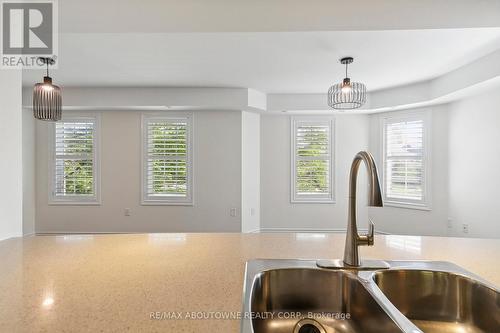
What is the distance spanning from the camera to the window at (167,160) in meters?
4.48

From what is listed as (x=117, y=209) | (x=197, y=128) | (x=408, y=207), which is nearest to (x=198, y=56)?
(x=197, y=128)

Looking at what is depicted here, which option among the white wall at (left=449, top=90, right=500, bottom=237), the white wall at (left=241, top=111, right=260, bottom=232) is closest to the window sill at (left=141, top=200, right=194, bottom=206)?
the white wall at (left=241, top=111, right=260, bottom=232)

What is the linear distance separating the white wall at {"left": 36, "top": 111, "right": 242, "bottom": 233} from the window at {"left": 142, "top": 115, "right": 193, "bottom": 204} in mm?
129

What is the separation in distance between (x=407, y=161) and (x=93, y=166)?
5.44m

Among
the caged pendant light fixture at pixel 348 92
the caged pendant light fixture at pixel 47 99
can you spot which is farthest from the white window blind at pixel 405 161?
the caged pendant light fixture at pixel 47 99

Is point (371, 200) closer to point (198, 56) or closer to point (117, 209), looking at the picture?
point (198, 56)

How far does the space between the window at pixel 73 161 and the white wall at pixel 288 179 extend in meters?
3.04

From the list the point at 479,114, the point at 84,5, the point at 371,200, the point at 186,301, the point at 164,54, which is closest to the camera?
the point at 186,301

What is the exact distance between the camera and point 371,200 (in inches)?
31.8

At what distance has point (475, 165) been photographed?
3.60 m

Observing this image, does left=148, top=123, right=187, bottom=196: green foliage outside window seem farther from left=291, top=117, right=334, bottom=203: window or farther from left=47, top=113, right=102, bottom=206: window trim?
left=291, top=117, right=334, bottom=203: window

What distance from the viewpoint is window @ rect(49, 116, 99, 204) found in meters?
4.52

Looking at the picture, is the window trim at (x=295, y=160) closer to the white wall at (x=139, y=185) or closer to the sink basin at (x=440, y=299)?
the white wall at (x=139, y=185)

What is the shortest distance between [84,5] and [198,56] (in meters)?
1.35
